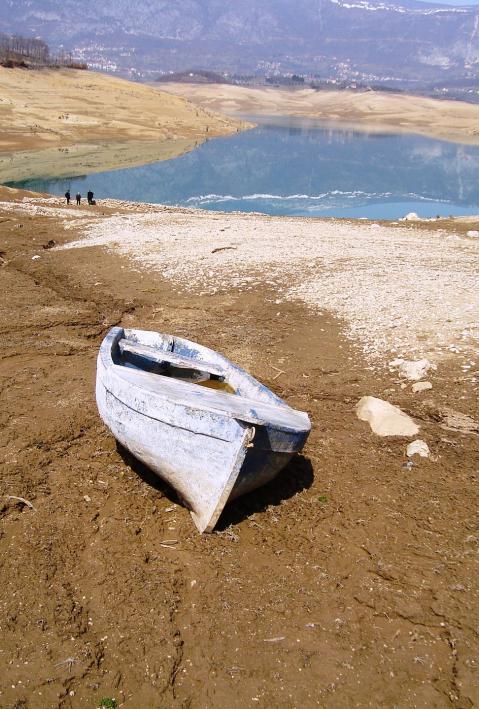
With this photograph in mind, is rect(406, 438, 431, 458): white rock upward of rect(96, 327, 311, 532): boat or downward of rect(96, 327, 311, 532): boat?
downward

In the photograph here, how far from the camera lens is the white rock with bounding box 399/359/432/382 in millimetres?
8656

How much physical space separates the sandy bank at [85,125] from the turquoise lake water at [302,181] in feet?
11.9

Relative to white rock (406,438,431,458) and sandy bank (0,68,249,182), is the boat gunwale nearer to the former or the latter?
white rock (406,438,431,458)

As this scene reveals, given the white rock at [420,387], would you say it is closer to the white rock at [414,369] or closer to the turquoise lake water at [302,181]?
the white rock at [414,369]

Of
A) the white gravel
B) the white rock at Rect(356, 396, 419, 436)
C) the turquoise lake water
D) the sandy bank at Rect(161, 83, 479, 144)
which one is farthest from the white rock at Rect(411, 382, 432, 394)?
the sandy bank at Rect(161, 83, 479, 144)

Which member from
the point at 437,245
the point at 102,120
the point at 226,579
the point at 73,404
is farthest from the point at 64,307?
the point at 102,120

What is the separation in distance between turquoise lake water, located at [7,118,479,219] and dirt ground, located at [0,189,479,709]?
25106 millimetres

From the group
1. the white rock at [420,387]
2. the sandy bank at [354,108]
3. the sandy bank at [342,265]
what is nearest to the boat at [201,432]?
the white rock at [420,387]

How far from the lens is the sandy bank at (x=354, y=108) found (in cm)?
10781

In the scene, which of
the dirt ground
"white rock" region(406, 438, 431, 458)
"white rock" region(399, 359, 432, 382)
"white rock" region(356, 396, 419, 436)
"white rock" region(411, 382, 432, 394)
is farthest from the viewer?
"white rock" region(399, 359, 432, 382)

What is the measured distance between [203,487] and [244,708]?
212 cm

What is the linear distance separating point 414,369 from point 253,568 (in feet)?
15.2

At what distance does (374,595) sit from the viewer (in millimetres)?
5141

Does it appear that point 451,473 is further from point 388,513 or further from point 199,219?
point 199,219
